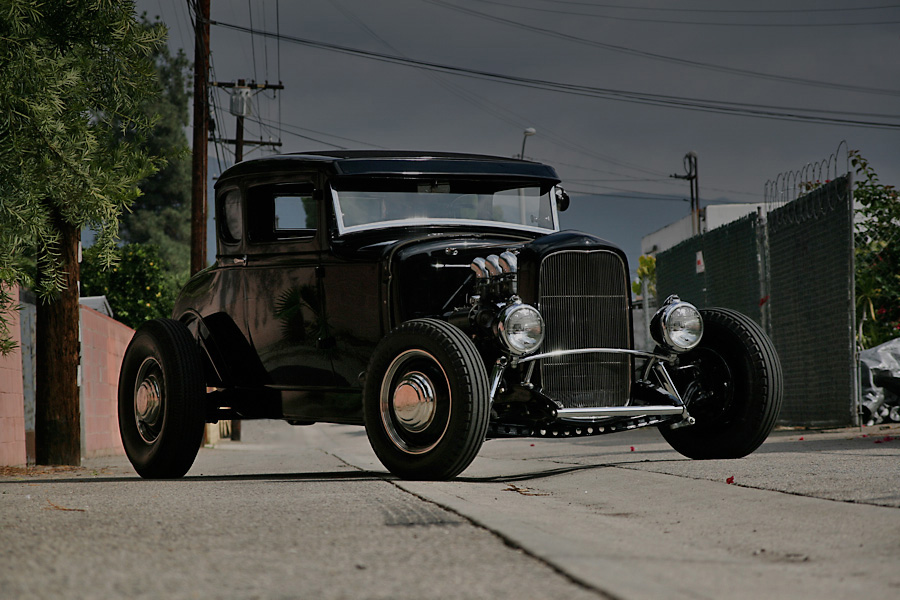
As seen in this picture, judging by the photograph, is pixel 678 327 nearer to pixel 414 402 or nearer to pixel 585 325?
pixel 585 325

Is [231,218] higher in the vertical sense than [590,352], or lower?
higher

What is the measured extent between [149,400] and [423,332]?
2.75 metres

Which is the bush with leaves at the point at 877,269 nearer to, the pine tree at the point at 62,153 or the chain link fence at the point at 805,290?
the chain link fence at the point at 805,290

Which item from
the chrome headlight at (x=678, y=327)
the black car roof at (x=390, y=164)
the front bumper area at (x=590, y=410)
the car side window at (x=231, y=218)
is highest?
the black car roof at (x=390, y=164)

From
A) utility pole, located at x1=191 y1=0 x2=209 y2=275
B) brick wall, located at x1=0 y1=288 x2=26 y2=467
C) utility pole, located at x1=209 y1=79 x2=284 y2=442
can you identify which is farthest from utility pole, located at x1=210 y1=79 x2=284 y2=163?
brick wall, located at x1=0 y1=288 x2=26 y2=467

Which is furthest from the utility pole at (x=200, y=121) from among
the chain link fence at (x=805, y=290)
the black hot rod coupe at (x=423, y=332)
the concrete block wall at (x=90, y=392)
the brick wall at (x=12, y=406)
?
the black hot rod coupe at (x=423, y=332)

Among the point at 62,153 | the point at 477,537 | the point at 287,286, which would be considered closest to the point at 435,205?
the point at 287,286

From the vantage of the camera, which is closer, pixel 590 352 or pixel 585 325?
pixel 590 352

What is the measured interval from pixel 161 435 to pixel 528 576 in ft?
16.0

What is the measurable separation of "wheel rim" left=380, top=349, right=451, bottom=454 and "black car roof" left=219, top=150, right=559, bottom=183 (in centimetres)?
186

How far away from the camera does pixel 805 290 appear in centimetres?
1100

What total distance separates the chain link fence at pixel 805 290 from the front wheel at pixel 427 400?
597 centimetres

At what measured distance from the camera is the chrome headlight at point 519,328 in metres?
5.56

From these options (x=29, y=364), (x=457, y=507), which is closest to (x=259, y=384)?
(x=457, y=507)
